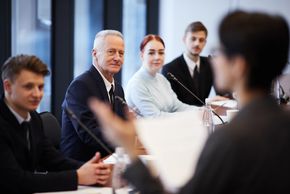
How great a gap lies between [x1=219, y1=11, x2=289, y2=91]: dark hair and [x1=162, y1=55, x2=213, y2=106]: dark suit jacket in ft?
9.88

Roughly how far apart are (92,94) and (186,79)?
65.8 inches

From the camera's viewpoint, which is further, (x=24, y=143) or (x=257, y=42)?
(x=24, y=143)

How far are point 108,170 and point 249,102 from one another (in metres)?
0.94

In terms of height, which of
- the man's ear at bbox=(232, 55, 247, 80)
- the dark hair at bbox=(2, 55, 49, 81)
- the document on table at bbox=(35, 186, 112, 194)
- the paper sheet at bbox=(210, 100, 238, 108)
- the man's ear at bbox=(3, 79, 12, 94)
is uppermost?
the man's ear at bbox=(232, 55, 247, 80)

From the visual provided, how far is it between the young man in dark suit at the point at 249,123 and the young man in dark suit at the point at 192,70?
2992 mm

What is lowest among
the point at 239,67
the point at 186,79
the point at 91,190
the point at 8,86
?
the point at 91,190

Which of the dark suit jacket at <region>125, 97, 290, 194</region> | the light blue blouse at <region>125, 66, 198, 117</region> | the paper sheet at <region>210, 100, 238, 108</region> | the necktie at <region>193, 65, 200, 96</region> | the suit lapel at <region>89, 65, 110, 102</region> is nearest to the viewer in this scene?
the dark suit jacket at <region>125, 97, 290, 194</region>

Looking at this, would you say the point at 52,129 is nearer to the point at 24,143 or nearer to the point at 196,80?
the point at 24,143

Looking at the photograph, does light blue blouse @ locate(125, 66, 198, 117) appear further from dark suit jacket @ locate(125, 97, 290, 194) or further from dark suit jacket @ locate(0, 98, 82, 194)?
dark suit jacket @ locate(125, 97, 290, 194)

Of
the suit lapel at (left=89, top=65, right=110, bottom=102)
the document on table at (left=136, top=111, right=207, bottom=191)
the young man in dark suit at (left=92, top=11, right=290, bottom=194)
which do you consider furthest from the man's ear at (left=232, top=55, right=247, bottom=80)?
the suit lapel at (left=89, top=65, right=110, bottom=102)

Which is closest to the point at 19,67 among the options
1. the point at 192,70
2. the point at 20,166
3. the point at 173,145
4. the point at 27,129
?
the point at 27,129

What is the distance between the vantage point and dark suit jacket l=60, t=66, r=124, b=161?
257 centimetres

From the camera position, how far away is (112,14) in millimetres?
5066

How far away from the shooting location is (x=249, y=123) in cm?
101
